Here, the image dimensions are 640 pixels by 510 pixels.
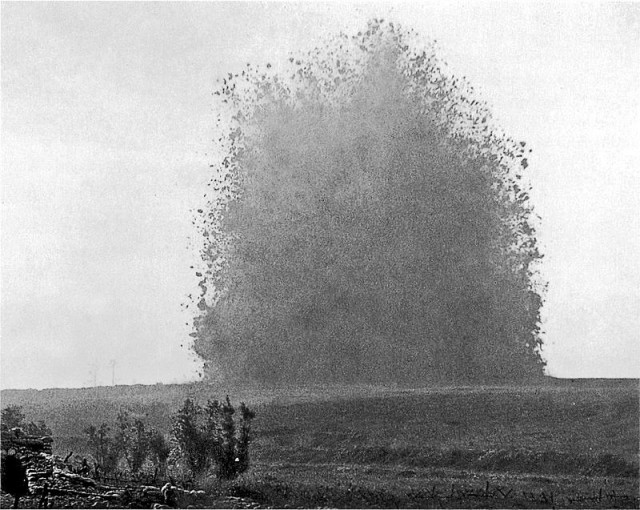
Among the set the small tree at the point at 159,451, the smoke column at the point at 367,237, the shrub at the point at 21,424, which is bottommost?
the small tree at the point at 159,451

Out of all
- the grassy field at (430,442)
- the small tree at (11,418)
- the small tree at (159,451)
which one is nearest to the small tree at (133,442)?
the small tree at (159,451)

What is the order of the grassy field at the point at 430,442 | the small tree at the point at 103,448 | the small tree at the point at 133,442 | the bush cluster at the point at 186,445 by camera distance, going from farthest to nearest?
the small tree at the point at 103,448, the small tree at the point at 133,442, the bush cluster at the point at 186,445, the grassy field at the point at 430,442

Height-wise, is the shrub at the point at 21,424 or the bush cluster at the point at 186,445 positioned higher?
the shrub at the point at 21,424

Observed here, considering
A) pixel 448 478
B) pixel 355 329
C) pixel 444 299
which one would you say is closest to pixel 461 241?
pixel 444 299

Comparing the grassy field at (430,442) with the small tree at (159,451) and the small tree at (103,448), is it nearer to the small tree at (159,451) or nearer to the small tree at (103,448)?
the small tree at (103,448)

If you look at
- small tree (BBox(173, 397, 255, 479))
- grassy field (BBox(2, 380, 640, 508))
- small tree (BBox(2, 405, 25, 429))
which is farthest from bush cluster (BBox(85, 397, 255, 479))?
small tree (BBox(2, 405, 25, 429))

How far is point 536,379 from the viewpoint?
33.2m

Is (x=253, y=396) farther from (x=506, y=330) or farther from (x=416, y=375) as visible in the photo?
(x=506, y=330)

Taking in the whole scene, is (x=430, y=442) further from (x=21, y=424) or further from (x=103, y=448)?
(x=21, y=424)

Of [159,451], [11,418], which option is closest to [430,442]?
[159,451]

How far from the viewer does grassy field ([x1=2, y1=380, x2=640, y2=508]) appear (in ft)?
69.8

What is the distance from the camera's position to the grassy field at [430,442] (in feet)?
69.8

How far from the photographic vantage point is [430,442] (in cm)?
2417

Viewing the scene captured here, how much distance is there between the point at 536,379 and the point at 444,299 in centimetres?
420
